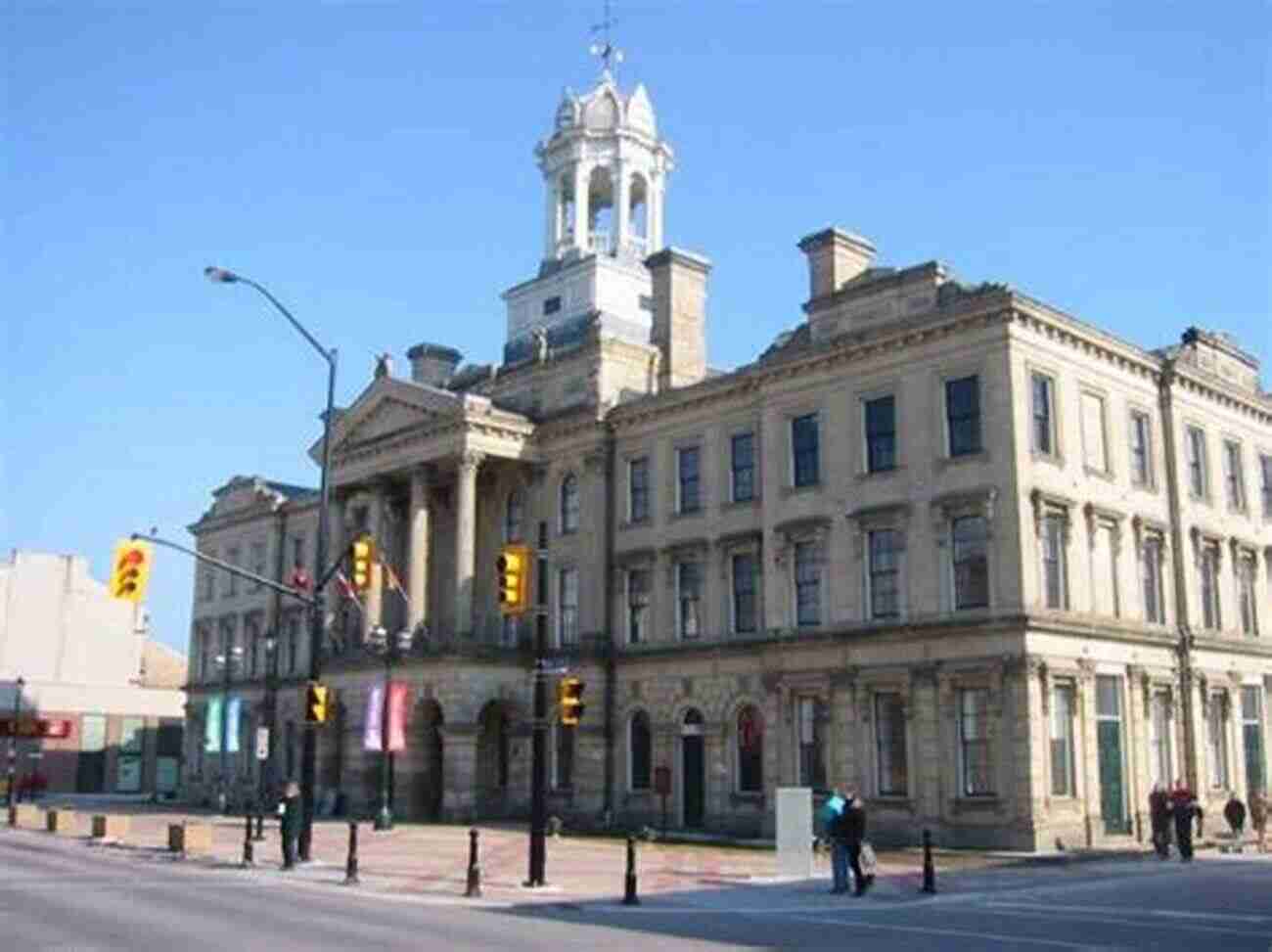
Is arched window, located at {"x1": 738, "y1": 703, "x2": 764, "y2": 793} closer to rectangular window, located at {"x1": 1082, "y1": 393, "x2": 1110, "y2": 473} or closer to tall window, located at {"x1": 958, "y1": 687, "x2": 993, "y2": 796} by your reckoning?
tall window, located at {"x1": 958, "y1": 687, "x2": 993, "y2": 796}

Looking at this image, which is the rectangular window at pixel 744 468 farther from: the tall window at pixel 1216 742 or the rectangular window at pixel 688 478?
the tall window at pixel 1216 742

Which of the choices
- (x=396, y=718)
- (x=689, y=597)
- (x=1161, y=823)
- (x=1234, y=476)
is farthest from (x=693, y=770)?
(x=1234, y=476)

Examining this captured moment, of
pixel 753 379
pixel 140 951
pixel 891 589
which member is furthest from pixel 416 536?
pixel 140 951

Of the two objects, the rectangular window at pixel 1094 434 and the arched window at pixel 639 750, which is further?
the arched window at pixel 639 750

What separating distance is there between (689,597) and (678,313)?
38.3 feet

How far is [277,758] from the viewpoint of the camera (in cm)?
6362

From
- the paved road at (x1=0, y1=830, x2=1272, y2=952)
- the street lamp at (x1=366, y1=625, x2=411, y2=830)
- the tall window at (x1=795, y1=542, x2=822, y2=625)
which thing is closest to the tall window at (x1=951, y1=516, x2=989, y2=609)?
the tall window at (x1=795, y1=542, x2=822, y2=625)

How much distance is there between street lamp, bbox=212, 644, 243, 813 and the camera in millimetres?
61375

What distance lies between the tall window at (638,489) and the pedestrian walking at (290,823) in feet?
60.9

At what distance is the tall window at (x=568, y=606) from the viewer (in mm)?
49969

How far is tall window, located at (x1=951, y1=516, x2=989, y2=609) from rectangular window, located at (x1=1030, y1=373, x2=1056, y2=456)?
9.04 ft

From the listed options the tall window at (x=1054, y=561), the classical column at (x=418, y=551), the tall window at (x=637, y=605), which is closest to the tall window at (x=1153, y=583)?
the tall window at (x=1054, y=561)

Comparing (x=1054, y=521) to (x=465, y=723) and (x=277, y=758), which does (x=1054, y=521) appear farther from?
(x=277, y=758)

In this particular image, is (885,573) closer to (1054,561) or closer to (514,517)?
(1054,561)
